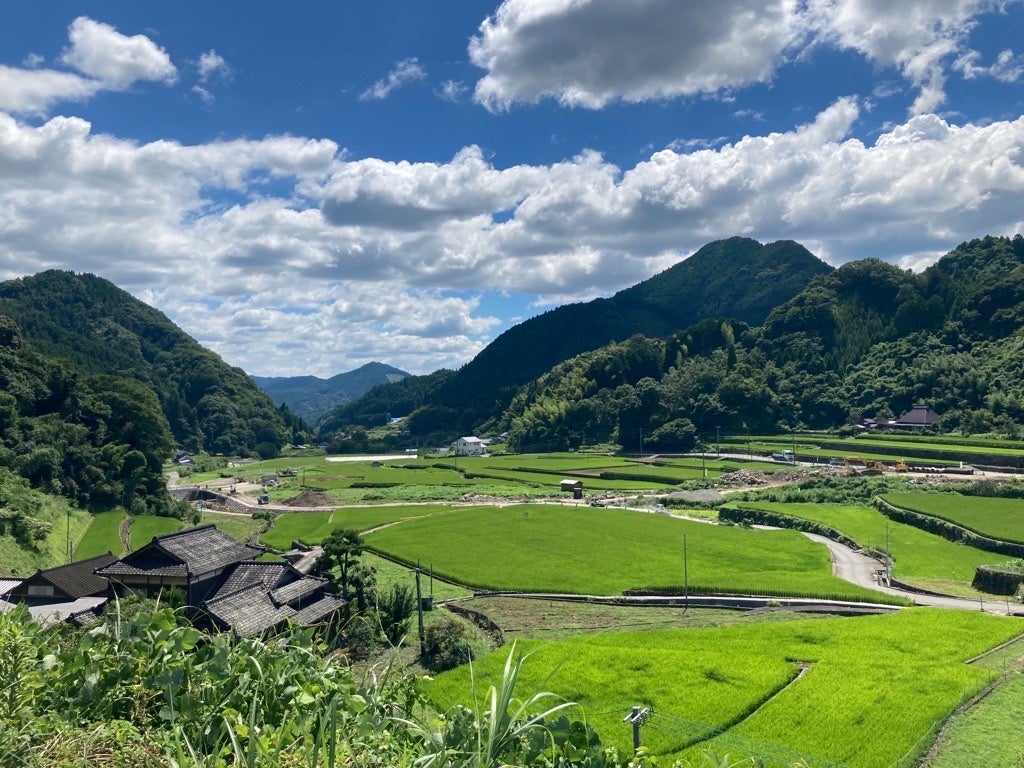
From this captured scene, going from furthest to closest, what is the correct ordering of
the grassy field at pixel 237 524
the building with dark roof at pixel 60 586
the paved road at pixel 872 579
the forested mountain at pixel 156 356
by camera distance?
the forested mountain at pixel 156 356, the grassy field at pixel 237 524, the paved road at pixel 872 579, the building with dark roof at pixel 60 586

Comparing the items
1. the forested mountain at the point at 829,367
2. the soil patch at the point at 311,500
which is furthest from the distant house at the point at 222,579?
the forested mountain at the point at 829,367

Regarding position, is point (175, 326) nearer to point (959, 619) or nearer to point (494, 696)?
point (959, 619)

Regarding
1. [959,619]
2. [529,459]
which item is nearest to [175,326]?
[529,459]

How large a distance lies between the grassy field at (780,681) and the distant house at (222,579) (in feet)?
22.7

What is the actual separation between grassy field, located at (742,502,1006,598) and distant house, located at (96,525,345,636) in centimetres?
2564

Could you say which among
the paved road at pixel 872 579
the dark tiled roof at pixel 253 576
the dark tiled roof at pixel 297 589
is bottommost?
the paved road at pixel 872 579

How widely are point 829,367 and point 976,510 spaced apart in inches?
2249

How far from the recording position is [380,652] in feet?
72.1

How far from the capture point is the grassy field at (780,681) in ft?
49.0

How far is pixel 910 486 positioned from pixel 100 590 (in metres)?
50.7

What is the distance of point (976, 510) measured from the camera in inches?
1660

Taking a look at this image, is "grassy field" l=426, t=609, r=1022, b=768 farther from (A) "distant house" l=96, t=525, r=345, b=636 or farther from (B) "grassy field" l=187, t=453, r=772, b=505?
(B) "grassy field" l=187, t=453, r=772, b=505

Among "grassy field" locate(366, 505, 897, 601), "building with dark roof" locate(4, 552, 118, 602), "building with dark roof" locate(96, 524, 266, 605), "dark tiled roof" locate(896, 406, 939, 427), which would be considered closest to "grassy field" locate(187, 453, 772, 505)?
"grassy field" locate(366, 505, 897, 601)

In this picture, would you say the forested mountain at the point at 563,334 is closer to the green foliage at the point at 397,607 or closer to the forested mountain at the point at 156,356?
the forested mountain at the point at 156,356
